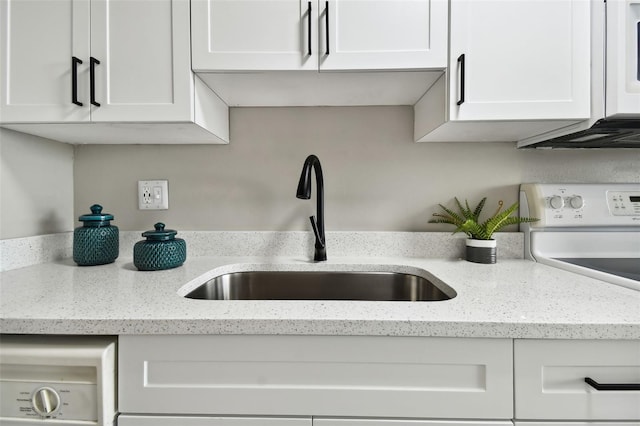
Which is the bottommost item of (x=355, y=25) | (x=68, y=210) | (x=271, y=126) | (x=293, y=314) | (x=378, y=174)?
(x=293, y=314)

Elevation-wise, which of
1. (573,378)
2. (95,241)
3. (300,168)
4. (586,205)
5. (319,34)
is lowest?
(573,378)

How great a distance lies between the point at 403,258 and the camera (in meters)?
1.24

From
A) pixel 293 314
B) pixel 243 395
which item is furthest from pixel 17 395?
pixel 293 314

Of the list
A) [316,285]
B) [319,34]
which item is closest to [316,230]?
[316,285]

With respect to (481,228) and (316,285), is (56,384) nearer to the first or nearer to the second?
(316,285)

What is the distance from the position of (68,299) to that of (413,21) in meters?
1.18

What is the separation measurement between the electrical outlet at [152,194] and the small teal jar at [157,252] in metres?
0.26

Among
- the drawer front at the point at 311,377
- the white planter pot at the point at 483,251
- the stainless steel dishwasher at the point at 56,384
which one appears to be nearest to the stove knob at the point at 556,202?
the white planter pot at the point at 483,251

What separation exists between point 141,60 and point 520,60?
1129 millimetres

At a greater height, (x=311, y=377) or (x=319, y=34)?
(x=319, y=34)

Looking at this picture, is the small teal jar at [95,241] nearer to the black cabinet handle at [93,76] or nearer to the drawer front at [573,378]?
the black cabinet handle at [93,76]

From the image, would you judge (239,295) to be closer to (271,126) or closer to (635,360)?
(271,126)

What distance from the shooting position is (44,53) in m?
0.94

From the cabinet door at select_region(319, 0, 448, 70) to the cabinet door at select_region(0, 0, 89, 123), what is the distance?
0.74 m
